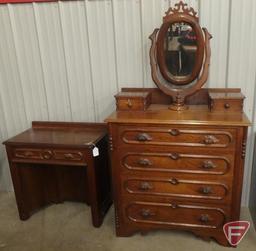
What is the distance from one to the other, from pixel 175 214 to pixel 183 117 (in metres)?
0.65

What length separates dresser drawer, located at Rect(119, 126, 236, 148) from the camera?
164 centimetres

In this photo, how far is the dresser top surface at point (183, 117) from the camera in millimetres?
1615

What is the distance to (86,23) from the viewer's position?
82.1 inches

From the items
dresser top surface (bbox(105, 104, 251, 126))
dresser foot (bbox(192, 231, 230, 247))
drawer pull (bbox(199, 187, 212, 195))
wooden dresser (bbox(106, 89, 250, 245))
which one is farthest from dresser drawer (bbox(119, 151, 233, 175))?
dresser foot (bbox(192, 231, 230, 247))

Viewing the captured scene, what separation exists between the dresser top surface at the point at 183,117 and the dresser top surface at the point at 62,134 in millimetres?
343

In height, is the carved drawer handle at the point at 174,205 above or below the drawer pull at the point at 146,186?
below

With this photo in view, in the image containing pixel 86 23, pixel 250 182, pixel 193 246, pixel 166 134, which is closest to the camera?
pixel 166 134

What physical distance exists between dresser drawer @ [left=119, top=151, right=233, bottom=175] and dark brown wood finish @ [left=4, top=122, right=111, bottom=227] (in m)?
0.30

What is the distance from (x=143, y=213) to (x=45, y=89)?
124cm

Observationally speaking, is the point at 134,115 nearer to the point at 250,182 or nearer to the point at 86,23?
the point at 86,23

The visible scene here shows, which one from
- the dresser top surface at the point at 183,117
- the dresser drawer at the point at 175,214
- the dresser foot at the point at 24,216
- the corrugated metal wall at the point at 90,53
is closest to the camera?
the dresser top surface at the point at 183,117

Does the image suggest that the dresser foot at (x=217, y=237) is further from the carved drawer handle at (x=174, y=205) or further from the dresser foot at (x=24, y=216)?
the dresser foot at (x=24, y=216)

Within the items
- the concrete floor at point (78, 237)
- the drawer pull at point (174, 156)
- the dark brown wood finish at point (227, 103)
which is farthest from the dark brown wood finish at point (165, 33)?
the concrete floor at point (78, 237)

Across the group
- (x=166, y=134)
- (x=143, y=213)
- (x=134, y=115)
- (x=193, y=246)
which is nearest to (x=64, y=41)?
(x=134, y=115)
